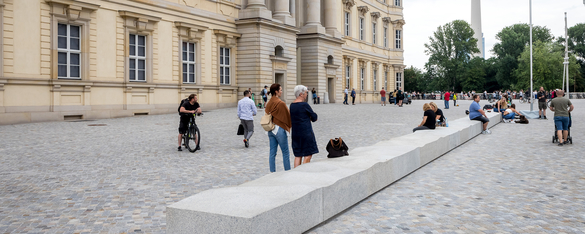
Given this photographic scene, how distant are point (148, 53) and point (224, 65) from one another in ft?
22.9

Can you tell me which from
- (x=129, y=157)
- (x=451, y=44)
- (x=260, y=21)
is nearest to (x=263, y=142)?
(x=129, y=157)

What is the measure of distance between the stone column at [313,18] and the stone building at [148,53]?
0.08m

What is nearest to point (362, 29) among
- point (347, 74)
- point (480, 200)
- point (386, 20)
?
point (347, 74)

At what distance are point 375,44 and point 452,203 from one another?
51.1 m

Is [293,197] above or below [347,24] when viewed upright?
below

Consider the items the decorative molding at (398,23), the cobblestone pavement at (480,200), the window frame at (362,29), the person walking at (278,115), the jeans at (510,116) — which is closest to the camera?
the cobblestone pavement at (480,200)

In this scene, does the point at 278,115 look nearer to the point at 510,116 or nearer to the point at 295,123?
the point at 295,123

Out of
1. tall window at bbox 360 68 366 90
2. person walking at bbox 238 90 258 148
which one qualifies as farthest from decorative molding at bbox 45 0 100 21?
tall window at bbox 360 68 366 90

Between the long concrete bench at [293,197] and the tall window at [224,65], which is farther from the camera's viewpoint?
the tall window at [224,65]

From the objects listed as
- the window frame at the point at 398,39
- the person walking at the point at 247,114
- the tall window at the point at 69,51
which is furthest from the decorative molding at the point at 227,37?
the window frame at the point at 398,39

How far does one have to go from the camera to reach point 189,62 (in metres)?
29.0

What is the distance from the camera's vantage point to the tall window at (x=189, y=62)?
28797 millimetres

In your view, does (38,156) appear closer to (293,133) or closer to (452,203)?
(293,133)

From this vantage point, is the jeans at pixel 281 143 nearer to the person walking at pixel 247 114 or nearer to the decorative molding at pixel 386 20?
the person walking at pixel 247 114
